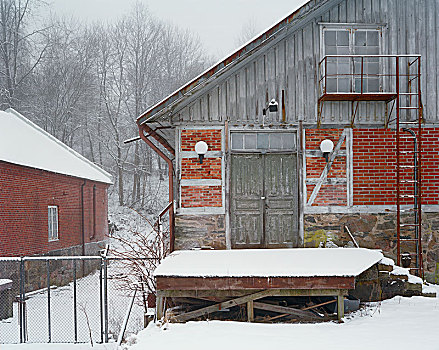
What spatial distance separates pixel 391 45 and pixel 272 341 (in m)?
6.66

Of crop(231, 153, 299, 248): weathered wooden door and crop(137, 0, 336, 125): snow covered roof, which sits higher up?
crop(137, 0, 336, 125): snow covered roof

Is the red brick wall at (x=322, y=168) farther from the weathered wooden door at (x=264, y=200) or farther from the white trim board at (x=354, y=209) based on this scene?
the weathered wooden door at (x=264, y=200)

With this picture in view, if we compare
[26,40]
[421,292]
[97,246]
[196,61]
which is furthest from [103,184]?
[421,292]

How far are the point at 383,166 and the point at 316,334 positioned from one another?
170 inches

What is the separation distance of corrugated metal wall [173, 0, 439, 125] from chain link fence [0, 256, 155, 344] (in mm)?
3805

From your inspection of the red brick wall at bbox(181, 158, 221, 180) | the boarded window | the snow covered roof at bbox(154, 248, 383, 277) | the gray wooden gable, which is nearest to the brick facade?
the gray wooden gable

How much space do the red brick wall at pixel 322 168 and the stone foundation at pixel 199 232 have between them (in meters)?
2.00

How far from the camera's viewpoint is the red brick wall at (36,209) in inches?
524

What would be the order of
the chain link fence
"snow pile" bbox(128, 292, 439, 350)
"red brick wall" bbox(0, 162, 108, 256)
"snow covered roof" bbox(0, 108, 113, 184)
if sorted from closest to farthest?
"snow pile" bbox(128, 292, 439, 350)
the chain link fence
"red brick wall" bbox(0, 162, 108, 256)
"snow covered roof" bbox(0, 108, 113, 184)

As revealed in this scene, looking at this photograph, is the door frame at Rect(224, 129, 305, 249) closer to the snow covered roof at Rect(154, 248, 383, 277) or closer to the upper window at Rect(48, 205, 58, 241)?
the snow covered roof at Rect(154, 248, 383, 277)

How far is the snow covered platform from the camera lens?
684cm

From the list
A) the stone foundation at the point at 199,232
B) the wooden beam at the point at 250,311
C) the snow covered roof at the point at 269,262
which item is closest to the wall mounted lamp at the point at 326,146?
the snow covered roof at the point at 269,262

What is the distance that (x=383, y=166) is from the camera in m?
9.18

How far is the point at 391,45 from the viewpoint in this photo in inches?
365
